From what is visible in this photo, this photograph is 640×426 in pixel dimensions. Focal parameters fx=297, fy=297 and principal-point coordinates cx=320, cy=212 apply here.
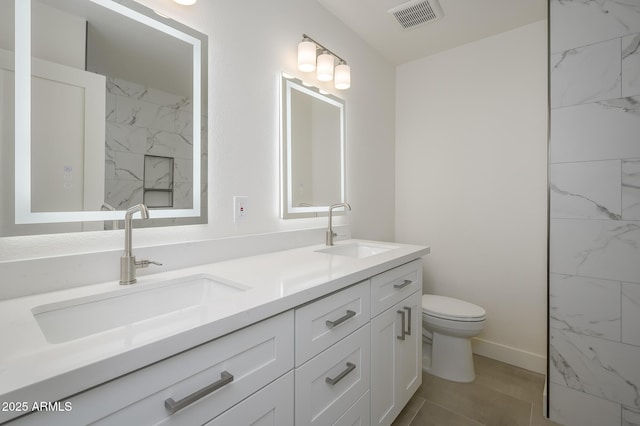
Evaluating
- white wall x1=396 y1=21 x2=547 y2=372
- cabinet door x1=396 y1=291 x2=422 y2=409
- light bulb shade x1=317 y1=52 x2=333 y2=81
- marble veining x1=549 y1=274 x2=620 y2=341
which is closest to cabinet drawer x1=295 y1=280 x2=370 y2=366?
cabinet door x1=396 y1=291 x2=422 y2=409

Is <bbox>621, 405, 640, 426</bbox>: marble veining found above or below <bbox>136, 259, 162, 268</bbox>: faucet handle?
below

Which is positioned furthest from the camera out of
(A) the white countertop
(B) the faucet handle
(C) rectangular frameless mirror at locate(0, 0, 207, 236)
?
(B) the faucet handle

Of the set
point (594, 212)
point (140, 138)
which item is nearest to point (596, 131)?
point (594, 212)

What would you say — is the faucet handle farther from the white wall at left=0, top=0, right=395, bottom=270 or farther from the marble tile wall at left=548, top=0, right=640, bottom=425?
the marble tile wall at left=548, top=0, right=640, bottom=425

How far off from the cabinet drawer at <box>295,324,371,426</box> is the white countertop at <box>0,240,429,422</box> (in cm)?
22

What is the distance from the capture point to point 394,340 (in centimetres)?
140

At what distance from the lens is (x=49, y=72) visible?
2.87 ft

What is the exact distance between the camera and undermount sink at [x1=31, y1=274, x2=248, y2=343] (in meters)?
0.75

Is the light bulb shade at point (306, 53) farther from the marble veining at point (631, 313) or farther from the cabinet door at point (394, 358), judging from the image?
the marble veining at point (631, 313)

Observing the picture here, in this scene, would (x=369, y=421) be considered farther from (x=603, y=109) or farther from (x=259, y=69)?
(x=603, y=109)

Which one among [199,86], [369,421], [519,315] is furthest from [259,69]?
[519,315]

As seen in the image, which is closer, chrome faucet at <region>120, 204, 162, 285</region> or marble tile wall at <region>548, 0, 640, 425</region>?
chrome faucet at <region>120, 204, 162, 285</region>

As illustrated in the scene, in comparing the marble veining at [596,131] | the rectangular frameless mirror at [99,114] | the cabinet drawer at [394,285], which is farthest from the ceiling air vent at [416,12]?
the cabinet drawer at [394,285]

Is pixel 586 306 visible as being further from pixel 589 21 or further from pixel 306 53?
pixel 306 53
